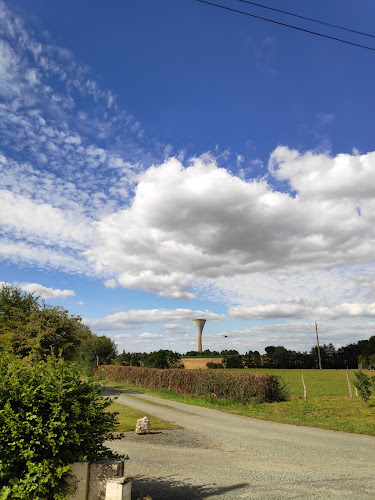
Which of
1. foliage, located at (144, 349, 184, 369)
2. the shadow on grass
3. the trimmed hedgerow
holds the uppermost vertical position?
foliage, located at (144, 349, 184, 369)

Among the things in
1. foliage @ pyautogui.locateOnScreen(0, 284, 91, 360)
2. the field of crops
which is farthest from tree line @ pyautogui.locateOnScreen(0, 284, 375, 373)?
the field of crops

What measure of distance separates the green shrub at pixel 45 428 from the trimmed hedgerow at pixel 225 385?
531 inches

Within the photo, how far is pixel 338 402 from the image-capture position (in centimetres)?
2153

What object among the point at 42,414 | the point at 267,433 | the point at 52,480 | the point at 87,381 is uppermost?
the point at 87,381

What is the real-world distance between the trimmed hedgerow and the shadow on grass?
457 inches

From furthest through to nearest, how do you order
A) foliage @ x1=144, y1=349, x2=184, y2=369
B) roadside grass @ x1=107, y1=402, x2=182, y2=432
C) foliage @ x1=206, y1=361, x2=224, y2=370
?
foliage @ x1=206, y1=361, x2=224, y2=370, foliage @ x1=144, y1=349, x2=184, y2=369, roadside grass @ x1=107, y1=402, x2=182, y2=432

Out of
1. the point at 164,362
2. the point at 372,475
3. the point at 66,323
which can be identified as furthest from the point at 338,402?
the point at 164,362

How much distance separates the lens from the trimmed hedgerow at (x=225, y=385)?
23.1 m

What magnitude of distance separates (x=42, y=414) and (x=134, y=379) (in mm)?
35479

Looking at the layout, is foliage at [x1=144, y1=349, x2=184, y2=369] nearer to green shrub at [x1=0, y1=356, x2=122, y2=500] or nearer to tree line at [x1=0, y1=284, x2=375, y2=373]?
tree line at [x1=0, y1=284, x2=375, y2=373]

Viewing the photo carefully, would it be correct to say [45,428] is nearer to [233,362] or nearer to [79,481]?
[79,481]

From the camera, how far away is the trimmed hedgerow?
75.9 feet

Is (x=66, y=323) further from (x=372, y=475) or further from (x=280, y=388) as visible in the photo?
(x=372, y=475)

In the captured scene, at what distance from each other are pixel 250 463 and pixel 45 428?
575 centimetres
